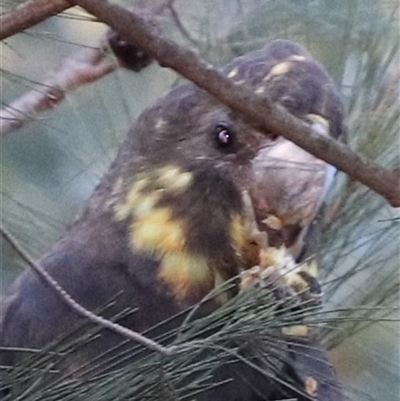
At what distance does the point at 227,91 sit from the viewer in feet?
2.12

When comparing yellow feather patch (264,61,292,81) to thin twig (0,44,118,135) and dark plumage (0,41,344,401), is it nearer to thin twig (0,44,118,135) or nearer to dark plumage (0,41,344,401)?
dark plumage (0,41,344,401)

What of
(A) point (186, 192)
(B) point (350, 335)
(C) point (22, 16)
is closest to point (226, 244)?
(A) point (186, 192)

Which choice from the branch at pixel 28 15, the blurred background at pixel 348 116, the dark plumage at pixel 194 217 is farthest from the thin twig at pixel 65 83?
the branch at pixel 28 15

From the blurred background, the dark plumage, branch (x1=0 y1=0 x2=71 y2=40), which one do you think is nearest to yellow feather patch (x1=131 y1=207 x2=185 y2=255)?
the dark plumage

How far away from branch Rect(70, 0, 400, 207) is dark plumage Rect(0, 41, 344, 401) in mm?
209

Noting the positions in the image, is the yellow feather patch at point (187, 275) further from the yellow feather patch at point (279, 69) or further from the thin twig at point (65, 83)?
the thin twig at point (65, 83)

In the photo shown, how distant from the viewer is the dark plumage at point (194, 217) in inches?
34.5

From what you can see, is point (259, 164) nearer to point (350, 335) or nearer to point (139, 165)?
point (139, 165)

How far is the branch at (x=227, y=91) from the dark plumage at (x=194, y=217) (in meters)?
0.21

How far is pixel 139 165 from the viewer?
0.97 meters

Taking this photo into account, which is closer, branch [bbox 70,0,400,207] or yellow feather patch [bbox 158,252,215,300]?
branch [bbox 70,0,400,207]

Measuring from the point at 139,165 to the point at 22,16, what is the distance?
0.30m

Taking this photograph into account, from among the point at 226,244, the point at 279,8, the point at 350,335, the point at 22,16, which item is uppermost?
the point at 22,16

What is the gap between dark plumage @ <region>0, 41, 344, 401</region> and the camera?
0.88m
